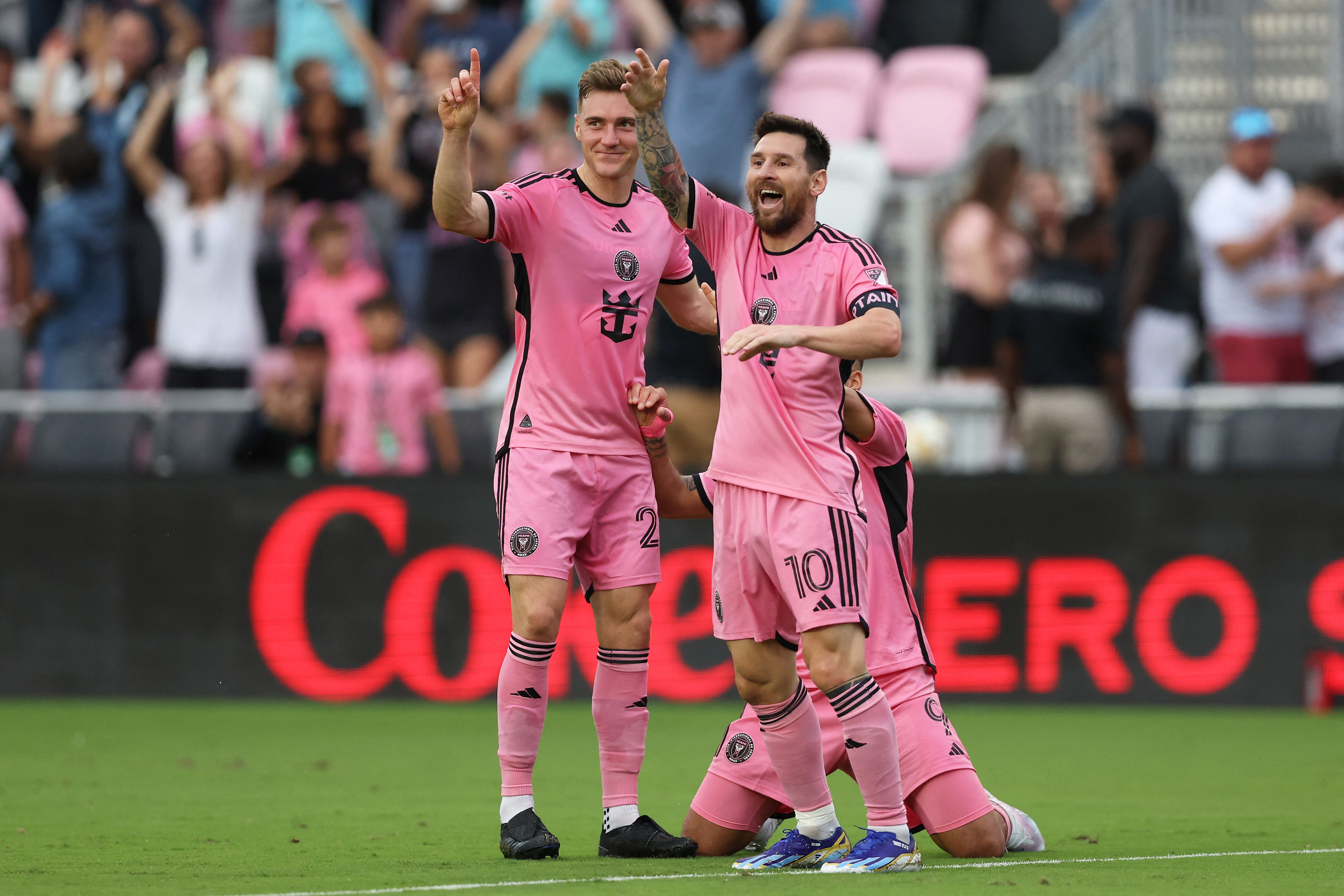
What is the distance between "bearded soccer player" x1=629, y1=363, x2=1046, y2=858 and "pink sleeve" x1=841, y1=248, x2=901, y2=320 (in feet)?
1.29

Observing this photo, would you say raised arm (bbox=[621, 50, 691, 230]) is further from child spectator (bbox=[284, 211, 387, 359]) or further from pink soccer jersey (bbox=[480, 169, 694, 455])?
child spectator (bbox=[284, 211, 387, 359])

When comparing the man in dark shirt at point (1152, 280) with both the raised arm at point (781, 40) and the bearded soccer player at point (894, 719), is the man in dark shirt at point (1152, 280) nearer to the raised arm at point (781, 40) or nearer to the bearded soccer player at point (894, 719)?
the raised arm at point (781, 40)

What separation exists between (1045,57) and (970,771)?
11177mm

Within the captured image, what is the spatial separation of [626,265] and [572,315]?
265 mm

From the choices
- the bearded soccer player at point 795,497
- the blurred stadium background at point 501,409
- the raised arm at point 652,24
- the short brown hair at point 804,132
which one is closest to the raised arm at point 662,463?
the bearded soccer player at point 795,497

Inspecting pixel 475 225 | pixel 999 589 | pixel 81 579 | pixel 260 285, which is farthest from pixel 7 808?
pixel 260 285

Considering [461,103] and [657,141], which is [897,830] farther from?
[461,103]

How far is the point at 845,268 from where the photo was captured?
5.98 m

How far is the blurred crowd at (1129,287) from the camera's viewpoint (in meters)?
11.9

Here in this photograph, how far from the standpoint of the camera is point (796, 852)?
6070 mm

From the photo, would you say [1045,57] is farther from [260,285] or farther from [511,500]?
[511,500]

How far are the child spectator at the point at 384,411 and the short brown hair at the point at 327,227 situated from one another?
3.68 feet

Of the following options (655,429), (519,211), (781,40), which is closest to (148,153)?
(781,40)

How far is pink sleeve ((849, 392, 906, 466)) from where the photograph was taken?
21.4 feet
